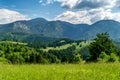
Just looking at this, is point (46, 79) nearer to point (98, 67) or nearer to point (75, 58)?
point (98, 67)

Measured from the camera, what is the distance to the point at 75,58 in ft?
295

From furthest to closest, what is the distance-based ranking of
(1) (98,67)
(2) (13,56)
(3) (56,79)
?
(2) (13,56) → (1) (98,67) → (3) (56,79)

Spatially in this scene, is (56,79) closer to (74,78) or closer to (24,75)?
(74,78)

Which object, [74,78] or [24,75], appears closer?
[74,78]

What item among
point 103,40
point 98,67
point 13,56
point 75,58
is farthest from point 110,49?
point 13,56

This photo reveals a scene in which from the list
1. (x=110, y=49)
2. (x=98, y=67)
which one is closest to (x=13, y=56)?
(x=110, y=49)

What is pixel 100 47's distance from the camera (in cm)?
8294

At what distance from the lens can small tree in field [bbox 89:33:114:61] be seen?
78150 millimetres

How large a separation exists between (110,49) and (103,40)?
6.20 m

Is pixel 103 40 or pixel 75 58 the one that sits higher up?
pixel 103 40

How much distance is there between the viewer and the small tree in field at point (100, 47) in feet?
256

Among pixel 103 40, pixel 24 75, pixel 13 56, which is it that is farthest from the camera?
pixel 13 56

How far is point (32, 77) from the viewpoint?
41.5 feet

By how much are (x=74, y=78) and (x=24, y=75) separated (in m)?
2.60
